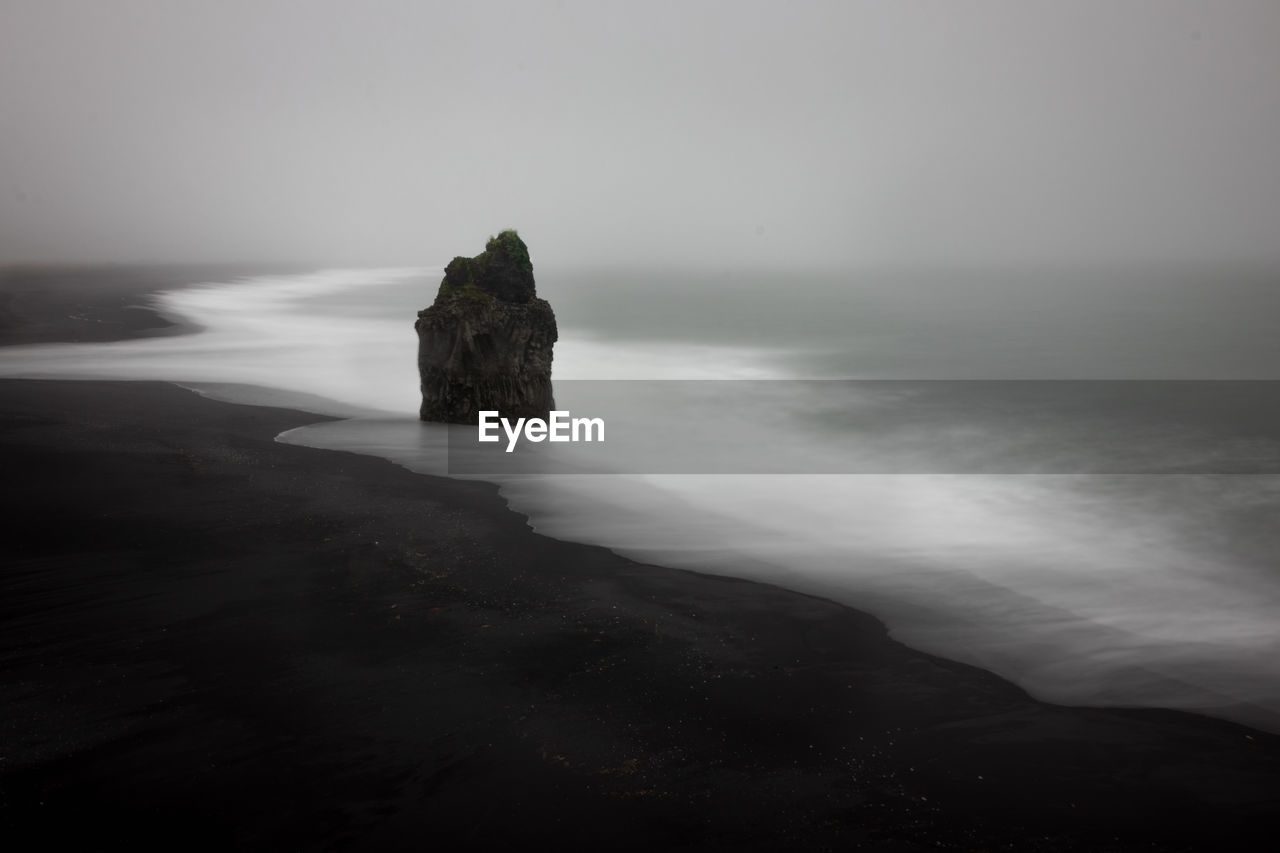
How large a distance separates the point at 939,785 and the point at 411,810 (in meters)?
3.59

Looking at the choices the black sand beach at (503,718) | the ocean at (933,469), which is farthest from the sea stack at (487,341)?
the black sand beach at (503,718)

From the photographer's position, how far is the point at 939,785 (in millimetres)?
6809

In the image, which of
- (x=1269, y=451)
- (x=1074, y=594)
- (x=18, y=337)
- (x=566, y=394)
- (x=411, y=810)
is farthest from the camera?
(x=18, y=337)

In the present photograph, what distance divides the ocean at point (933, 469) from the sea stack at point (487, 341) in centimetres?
109

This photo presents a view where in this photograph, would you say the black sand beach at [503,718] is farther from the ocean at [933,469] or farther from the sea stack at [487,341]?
the sea stack at [487,341]

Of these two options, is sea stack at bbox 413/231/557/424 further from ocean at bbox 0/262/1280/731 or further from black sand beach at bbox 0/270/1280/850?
black sand beach at bbox 0/270/1280/850

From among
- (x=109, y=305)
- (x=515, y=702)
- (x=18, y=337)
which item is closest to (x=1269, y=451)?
(x=515, y=702)

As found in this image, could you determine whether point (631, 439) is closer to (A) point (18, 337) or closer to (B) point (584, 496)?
(B) point (584, 496)

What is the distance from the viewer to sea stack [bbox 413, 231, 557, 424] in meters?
19.0

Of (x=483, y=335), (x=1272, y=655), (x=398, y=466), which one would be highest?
(x=483, y=335)

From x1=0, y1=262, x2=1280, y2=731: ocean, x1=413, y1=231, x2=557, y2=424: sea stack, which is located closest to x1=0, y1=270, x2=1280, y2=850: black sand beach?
x1=0, y1=262, x2=1280, y2=731: ocean

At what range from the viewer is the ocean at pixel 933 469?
10.6 metres

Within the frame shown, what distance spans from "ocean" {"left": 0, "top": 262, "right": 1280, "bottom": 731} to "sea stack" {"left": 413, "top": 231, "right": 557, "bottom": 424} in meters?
1.09

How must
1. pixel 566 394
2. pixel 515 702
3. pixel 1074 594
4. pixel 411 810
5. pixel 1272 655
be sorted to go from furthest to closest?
pixel 566 394, pixel 1074 594, pixel 1272 655, pixel 515 702, pixel 411 810
